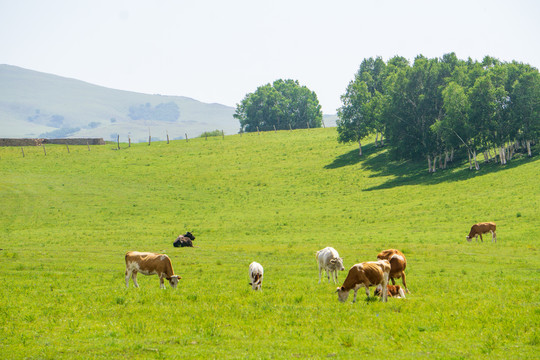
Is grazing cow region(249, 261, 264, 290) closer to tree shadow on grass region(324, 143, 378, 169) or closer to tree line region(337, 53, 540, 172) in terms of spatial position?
tree line region(337, 53, 540, 172)

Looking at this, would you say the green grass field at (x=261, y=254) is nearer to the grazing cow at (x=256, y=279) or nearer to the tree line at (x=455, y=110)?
the grazing cow at (x=256, y=279)

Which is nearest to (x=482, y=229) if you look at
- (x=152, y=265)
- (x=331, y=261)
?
(x=331, y=261)

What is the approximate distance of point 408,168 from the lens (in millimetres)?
85938

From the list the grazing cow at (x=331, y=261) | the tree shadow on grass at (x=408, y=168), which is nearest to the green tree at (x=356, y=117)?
the tree shadow on grass at (x=408, y=168)

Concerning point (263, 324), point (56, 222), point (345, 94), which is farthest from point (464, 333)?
point (345, 94)

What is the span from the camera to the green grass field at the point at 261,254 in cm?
1523

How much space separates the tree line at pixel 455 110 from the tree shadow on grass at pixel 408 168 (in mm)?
1720

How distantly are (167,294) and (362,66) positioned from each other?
390 ft

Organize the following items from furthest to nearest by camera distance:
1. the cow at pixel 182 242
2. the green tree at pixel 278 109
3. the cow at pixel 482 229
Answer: the green tree at pixel 278 109 → the cow at pixel 482 229 → the cow at pixel 182 242

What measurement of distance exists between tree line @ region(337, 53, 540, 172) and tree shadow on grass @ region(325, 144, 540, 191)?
5.64ft

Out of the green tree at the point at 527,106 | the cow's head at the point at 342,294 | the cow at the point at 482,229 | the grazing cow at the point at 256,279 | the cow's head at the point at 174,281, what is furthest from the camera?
the green tree at the point at 527,106

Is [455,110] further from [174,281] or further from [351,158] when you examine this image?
[174,281]

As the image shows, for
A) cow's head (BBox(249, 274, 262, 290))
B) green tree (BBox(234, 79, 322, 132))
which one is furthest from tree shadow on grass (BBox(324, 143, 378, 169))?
cow's head (BBox(249, 274, 262, 290))

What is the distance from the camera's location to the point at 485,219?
48.6m
